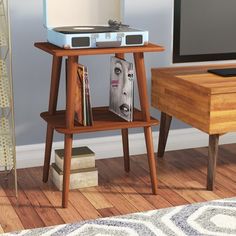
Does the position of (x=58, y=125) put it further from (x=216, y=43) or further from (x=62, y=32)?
(x=216, y=43)

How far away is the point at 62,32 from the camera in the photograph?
2.45 m

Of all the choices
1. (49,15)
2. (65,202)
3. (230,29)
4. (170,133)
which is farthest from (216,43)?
(65,202)

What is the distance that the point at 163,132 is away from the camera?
10.4 feet

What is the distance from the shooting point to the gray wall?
114 inches

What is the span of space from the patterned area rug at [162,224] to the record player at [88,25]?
74cm

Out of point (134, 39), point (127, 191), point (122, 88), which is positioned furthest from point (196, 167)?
point (134, 39)

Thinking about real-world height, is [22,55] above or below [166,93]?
above

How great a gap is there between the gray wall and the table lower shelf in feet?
0.93

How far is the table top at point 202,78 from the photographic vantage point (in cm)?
261

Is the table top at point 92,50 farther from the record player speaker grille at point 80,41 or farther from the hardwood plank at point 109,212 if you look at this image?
the hardwood plank at point 109,212

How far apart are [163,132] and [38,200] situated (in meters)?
0.89

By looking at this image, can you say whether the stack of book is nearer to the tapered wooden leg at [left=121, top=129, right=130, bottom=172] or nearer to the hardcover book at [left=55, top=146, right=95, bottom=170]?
the hardcover book at [left=55, top=146, right=95, bottom=170]

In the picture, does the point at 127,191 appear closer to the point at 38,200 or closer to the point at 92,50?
the point at 38,200

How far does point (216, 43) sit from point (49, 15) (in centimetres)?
87
